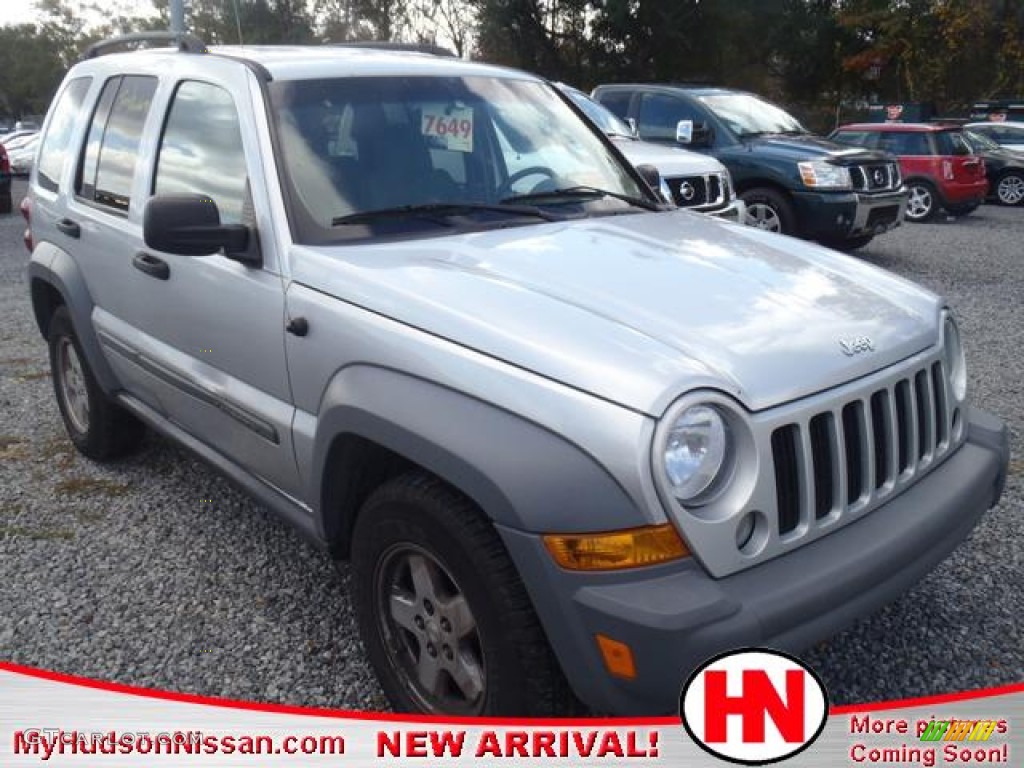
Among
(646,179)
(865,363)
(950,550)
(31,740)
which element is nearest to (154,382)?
(31,740)

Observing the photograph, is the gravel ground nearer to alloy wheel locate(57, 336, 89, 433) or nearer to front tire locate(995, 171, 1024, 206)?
alloy wheel locate(57, 336, 89, 433)

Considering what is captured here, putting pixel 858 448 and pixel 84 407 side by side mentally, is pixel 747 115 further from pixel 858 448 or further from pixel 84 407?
pixel 858 448

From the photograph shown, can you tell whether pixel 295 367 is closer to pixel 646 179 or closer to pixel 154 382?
pixel 154 382

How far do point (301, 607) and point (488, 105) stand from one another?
1.96 metres

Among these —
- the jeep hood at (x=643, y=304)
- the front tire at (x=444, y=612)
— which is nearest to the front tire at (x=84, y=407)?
the jeep hood at (x=643, y=304)

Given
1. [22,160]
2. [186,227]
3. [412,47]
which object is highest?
[412,47]

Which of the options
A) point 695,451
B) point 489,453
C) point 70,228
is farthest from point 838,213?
point 489,453

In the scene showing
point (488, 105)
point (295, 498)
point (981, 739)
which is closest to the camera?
point (981, 739)

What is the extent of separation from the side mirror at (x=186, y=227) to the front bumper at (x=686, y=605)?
1356mm

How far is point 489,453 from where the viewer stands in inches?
79.8

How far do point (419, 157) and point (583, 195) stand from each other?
65cm

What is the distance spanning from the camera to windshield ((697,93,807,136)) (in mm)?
10414

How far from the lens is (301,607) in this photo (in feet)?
10.6

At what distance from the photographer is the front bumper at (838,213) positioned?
9414mm
